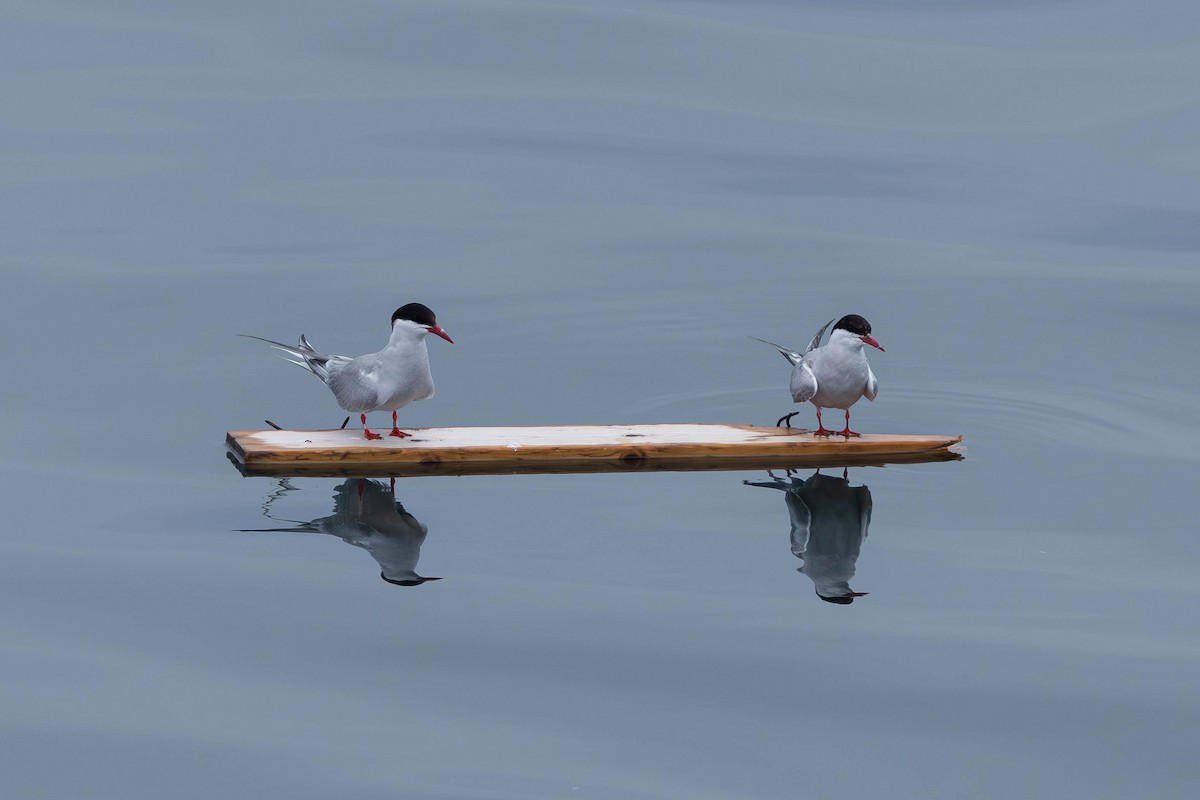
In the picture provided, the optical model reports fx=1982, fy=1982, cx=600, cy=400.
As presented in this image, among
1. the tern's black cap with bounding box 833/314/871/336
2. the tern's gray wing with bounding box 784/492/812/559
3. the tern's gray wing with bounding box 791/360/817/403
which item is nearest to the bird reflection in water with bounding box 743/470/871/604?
the tern's gray wing with bounding box 784/492/812/559

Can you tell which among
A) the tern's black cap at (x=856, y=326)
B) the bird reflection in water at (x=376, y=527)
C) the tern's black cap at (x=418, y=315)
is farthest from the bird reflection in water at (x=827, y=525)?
the tern's black cap at (x=418, y=315)

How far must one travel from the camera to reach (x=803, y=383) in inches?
480

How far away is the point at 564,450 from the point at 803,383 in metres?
1.53

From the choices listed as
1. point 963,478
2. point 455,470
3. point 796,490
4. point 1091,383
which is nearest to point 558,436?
point 455,470

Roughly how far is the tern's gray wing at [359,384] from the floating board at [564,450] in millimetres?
236

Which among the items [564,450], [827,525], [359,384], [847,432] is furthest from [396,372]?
[847,432]

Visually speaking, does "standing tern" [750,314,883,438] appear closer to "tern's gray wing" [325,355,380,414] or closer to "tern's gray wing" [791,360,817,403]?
"tern's gray wing" [791,360,817,403]

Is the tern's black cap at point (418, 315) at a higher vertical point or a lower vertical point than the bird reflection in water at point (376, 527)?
higher

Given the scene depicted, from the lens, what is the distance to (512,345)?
1563 centimetres

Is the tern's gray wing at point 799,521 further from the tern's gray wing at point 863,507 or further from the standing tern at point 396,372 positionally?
the standing tern at point 396,372

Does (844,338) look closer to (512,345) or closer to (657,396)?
(657,396)

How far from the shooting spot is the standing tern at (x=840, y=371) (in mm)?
12031

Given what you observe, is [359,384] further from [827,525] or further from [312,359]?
[827,525]

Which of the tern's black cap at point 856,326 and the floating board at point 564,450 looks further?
the tern's black cap at point 856,326
